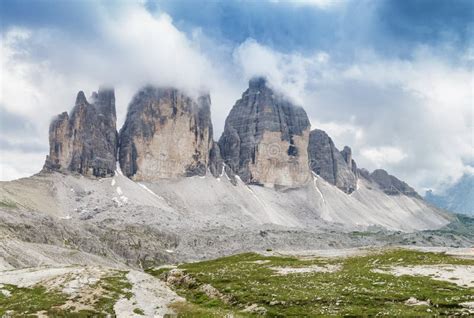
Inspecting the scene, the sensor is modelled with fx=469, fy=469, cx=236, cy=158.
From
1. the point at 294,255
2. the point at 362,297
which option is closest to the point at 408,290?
the point at 362,297

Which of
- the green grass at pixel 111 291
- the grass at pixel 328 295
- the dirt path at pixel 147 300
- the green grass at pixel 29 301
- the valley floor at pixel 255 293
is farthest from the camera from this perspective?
the green grass at pixel 111 291

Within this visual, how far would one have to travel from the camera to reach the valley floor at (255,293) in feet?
122

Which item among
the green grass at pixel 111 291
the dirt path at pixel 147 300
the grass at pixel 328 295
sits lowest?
the dirt path at pixel 147 300

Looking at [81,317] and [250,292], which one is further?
[250,292]

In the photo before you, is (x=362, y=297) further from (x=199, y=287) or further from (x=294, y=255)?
(x=294, y=255)

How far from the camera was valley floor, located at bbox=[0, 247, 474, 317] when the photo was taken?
1469 inches

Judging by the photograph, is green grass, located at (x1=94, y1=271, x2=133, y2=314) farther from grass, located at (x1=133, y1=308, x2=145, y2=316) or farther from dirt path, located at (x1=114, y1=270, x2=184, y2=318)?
grass, located at (x1=133, y1=308, x2=145, y2=316)

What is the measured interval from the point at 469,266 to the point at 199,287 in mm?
33009

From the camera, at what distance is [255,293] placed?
4559cm

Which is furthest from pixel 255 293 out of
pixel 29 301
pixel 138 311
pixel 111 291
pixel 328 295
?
pixel 29 301

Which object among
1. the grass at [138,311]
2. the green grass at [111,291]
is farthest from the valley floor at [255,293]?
the grass at [138,311]

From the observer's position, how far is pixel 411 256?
7569cm

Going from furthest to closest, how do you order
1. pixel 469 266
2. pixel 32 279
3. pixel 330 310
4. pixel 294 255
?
pixel 294 255
pixel 32 279
pixel 469 266
pixel 330 310

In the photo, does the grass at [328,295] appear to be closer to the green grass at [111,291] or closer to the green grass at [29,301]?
the green grass at [111,291]
